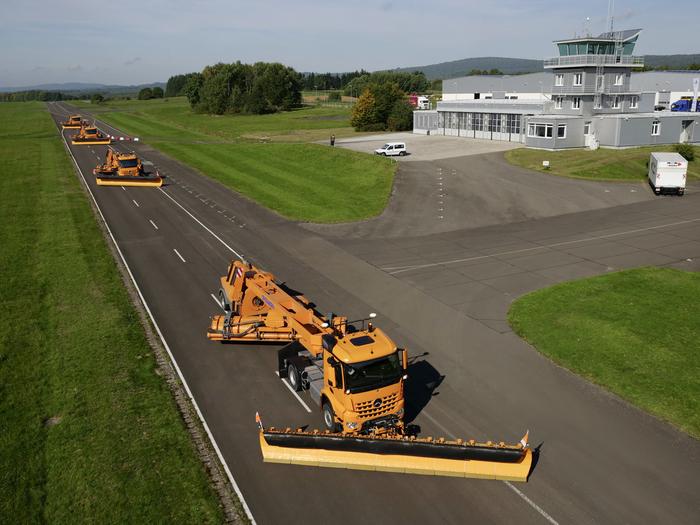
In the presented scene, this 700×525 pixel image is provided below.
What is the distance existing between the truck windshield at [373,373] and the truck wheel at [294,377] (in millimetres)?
3800

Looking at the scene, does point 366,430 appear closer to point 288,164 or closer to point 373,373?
point 373,373

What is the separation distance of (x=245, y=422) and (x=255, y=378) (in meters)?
2.73

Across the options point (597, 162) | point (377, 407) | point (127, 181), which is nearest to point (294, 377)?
point (377, 407)

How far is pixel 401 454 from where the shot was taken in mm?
14492

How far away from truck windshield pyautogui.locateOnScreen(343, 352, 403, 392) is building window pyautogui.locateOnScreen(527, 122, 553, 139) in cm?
5602

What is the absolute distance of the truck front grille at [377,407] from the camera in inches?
594

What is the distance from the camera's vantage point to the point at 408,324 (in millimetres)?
23656

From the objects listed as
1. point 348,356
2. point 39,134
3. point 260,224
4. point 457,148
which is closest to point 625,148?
point 457,148

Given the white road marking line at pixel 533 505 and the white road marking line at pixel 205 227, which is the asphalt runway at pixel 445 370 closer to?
the white road marking line at pixel 533 505

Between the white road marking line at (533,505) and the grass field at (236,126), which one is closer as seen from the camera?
the white road marking line at (533,505)

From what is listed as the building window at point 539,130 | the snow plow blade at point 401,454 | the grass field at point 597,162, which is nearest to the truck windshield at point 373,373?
the snow plow blade at point 401,454

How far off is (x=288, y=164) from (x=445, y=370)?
164ft

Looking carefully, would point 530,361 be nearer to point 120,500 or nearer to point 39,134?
point 120,500

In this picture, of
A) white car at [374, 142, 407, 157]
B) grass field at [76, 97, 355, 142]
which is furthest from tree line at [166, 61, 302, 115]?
white car at [374, 142, 407, 157]
